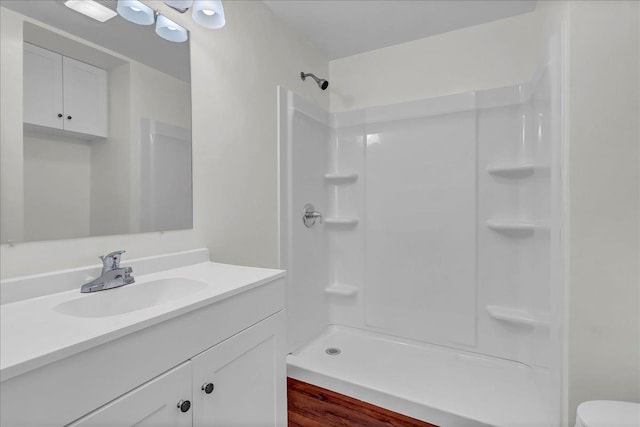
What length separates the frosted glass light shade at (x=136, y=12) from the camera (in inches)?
46.0

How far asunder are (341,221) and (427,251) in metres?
0.65

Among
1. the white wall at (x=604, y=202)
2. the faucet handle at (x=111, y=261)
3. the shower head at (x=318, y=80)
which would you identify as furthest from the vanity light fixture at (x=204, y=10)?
the white wall at (x=604, y=202)

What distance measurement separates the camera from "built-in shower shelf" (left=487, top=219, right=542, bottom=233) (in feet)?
6.03

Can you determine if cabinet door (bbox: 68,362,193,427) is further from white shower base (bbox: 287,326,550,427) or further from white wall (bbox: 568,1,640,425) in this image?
white wall (bbox: 568,1,640,425)

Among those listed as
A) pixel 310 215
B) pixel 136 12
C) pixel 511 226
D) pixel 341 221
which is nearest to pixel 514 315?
pixel 511 226

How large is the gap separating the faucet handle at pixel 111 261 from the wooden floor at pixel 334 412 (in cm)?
112

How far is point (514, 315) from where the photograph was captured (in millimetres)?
1914

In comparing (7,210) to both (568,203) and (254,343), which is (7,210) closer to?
(254,343)

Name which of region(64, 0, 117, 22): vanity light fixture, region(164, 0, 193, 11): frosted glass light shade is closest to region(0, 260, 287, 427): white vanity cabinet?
region(64, 0, 117, 22): vanity light fixture

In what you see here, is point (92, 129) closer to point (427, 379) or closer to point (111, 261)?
point (111, 261)

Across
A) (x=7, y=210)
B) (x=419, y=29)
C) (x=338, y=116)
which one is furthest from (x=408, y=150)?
(x=7, y=210)

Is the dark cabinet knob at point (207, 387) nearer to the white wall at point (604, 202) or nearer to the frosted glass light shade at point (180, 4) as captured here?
the white wall at point (604, 202)

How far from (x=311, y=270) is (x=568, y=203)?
4.96ft

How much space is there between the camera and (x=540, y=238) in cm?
169
